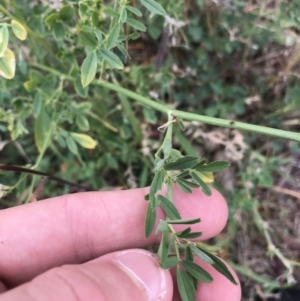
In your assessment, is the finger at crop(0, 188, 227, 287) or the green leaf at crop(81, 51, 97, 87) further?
the finger at crop(0, 188, 227, 287)

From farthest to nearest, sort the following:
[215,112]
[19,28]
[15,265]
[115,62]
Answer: [215,112] → [15,265] → [115,62] → [19,28]

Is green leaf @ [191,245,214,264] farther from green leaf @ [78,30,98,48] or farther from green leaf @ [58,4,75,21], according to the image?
green leaf @ [58,4,75,21]

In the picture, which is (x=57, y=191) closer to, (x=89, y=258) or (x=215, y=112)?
(x=89, y=258)

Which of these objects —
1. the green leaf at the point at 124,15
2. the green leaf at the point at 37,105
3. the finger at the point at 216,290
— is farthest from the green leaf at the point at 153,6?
the finger at the point at 216,290

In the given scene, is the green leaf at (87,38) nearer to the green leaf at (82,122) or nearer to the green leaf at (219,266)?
the green leaf at (82,122)

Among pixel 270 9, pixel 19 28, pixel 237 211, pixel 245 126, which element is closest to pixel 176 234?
pixel 245 126

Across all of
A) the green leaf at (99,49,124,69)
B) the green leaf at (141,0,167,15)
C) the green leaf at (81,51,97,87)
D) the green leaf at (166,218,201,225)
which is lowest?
the green leaf at (166,218,201,225)

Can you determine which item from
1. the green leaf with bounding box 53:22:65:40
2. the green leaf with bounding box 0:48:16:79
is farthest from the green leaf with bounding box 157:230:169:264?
the green leaf with bounding box 53:22:65:40
